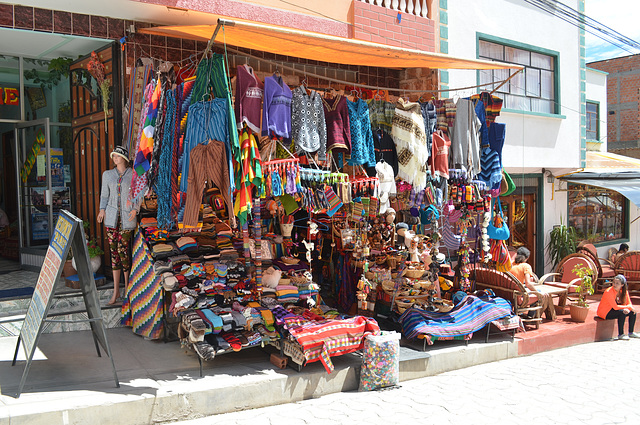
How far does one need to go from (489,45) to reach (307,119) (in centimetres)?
685

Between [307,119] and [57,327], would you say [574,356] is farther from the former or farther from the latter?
[57,327]

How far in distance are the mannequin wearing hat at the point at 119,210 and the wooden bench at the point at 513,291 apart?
18.1 feet

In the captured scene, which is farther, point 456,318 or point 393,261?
point 393,261

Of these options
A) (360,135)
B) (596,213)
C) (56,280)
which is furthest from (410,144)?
(596,213)

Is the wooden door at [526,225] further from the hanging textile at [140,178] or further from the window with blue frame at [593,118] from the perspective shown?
the hanging textile at [140,178]

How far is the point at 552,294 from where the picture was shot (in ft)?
30.8

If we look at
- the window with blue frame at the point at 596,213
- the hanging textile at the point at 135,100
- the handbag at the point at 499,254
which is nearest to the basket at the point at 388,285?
the handbag at the point at 499,254

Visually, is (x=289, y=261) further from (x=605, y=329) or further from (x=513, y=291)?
(x=605, y=329)

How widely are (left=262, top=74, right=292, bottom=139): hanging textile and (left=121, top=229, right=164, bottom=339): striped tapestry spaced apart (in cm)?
222

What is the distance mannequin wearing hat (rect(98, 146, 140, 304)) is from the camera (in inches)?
270

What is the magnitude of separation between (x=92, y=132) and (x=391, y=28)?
5024 millimetres

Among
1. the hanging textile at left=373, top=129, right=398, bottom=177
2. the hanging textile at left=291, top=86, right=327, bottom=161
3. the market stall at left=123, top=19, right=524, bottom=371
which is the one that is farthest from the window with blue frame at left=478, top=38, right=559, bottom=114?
the hanging textile at left=291, top=86, right=327, bottom=161

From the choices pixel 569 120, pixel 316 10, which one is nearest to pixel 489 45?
pixel 569 120

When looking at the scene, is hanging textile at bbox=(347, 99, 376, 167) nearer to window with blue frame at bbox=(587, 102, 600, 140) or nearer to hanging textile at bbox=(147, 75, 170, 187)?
hanging textile at bbox=(147, 75, 170, 187)
